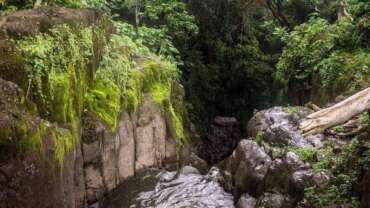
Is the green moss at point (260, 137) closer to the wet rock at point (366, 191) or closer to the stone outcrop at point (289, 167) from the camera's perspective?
the stone outcrop at point (289, 167)

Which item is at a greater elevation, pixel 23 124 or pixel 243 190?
pixel 23 124

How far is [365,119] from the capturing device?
7.43 m

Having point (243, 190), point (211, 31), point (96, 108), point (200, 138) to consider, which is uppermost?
point (211, 31)

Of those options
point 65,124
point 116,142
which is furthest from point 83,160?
point 116,142

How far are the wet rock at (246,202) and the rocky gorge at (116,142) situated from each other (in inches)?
0.8

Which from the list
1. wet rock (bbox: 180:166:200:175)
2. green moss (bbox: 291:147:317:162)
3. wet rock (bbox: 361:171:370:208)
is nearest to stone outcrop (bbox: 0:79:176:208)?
wet rock (bbox: 180:166:200:175)

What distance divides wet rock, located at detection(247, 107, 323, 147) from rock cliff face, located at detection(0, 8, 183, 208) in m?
2.72

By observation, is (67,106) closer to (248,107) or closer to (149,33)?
(149,33)

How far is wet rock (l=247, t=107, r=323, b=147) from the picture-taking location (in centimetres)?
912

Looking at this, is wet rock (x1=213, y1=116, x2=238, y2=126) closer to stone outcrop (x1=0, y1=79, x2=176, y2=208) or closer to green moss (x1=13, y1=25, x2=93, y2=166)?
stone outcrop (x1=0, y1=79, x2=176, y2=208)

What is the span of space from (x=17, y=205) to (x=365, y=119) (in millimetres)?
5612

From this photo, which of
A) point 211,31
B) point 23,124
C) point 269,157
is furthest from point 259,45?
point 23,124

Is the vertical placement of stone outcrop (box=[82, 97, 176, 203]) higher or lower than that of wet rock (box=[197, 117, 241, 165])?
higher

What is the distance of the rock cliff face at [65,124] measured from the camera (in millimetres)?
5590
